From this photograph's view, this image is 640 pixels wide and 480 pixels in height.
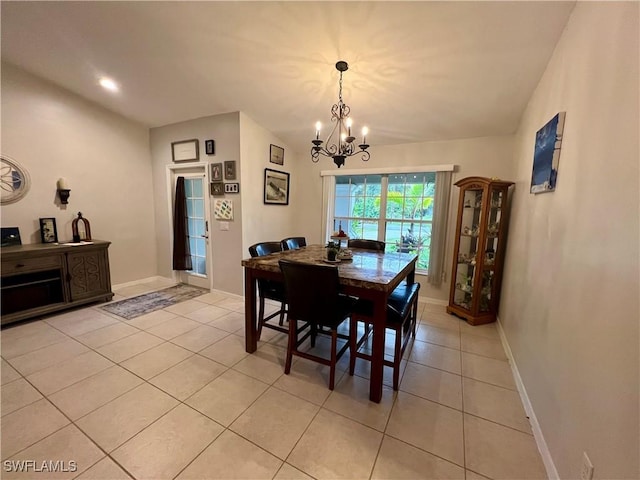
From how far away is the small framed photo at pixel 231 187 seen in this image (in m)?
3.59

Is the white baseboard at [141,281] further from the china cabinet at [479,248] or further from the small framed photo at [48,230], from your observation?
the china cabinet at [479,248]

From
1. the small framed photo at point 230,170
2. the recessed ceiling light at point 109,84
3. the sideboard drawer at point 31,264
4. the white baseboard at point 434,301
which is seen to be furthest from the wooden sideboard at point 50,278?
the white baseboard at point 434,301

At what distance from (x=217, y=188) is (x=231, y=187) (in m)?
0.28

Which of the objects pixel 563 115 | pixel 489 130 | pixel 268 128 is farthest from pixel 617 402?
pixel 268 128

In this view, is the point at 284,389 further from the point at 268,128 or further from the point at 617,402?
the point at 268,128

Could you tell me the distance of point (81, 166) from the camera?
3.64m

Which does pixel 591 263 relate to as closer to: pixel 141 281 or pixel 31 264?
pixel 31 264

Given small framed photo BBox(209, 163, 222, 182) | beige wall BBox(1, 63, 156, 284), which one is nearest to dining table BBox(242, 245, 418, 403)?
small framed photo BBox(209, 163, 222, 182)

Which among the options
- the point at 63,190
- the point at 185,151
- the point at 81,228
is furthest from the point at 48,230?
the point at 185,151

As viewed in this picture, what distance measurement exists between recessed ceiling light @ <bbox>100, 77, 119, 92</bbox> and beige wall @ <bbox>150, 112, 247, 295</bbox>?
0.85 m

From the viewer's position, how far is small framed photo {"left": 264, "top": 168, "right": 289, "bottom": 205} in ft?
13.1

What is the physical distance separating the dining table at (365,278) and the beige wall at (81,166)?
10.3ft

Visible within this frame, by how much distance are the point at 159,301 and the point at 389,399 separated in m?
3.27

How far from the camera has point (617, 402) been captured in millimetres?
913
